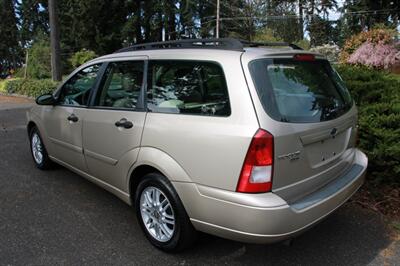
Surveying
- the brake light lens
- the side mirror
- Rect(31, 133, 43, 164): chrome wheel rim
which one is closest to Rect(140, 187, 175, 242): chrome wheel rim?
the brake light lens

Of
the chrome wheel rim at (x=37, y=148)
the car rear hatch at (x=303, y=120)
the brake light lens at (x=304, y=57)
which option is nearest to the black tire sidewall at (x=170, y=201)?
the car rear hatch at (x=303, y=120)

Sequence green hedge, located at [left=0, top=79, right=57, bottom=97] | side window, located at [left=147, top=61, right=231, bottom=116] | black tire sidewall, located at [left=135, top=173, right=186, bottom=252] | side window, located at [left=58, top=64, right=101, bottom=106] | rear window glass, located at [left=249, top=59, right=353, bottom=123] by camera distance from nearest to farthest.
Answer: rear window glass, located at [left=249, top=59, right=353, bottom=123] < side window, located at [left=147, top=61, right=231, bottom=116] < black tire sidewall, located at [left=135, top=173, right=186, bottom=252] < side window, located at [left=58, top=64, right=101, bottom=106] < green hedge, located at [left=0, top=79, right=57, bottom=97]

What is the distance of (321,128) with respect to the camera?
9.35 feet

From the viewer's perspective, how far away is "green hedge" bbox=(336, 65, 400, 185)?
4.07m

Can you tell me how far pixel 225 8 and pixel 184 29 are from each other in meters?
5.10

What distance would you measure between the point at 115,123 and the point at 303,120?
1.61 metres

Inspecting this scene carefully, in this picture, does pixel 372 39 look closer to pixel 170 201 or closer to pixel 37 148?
pixel 37 148

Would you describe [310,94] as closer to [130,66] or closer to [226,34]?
[130,66]

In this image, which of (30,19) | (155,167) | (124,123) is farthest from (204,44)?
(30,19)

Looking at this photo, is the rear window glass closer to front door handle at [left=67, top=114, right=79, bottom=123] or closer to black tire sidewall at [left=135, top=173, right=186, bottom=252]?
black tire sidewall at [left=135, top=173, right=186, bottom=252]

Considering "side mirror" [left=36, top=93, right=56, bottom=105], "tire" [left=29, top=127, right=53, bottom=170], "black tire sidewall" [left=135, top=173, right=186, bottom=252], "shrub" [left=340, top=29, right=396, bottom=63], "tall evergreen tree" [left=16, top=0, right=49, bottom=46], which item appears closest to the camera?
"black tire sidewall" [left=135, top=173, right=186, bottom=252]

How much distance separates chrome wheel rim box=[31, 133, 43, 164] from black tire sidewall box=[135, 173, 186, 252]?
2.43 m

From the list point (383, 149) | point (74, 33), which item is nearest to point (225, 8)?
point (74, 33)

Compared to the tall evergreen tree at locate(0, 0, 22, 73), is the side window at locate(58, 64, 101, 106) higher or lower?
lower
